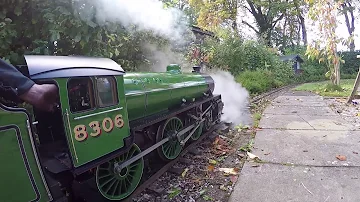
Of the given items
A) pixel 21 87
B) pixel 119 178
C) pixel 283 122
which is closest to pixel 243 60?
pixel 283 122

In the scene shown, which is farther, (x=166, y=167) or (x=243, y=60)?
(x=243, y=60)

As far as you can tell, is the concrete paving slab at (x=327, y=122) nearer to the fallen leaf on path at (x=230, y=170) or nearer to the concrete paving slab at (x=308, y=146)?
the concrete paving slab at (x=308, y=146)

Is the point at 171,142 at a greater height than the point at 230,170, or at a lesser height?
greater

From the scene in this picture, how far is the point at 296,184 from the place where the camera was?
12.3 feet

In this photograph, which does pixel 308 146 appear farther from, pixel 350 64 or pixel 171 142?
pixel 350 64

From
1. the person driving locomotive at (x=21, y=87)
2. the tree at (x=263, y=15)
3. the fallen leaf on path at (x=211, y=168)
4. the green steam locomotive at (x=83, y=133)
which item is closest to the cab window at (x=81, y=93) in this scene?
the green steam locomotive at (x=83, y=133)

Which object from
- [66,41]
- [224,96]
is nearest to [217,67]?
[224,96]

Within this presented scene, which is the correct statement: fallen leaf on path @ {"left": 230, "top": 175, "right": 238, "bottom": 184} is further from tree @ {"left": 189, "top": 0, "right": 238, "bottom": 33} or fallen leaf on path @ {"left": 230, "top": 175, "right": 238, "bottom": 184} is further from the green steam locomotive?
tree @ {"left": 189, "top": 0, "right": 238, "bottom": 33}

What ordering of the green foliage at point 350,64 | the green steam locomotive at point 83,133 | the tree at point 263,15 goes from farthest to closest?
the green foliage at point 350,64 → the tree at point 263,15 → the green steam locomotive at point 83,133

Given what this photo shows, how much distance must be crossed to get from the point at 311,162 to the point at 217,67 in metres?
9.99

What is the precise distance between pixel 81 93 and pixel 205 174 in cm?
241

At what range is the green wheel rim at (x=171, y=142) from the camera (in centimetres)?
435

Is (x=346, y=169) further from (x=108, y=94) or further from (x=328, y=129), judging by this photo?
(x=108, y=94)

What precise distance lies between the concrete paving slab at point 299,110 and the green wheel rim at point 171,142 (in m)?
4.79
